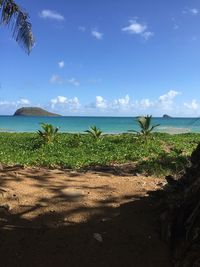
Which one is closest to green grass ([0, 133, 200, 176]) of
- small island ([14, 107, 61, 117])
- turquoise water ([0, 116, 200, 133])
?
turquoise water ([0, 116, 200, 133])

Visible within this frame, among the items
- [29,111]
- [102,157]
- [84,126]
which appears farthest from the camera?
[29,111]

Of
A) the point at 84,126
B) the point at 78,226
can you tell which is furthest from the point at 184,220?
the point at 84,126

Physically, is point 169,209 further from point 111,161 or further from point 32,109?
point 32,109

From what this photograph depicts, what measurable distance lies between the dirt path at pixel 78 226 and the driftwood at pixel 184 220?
0.55ft

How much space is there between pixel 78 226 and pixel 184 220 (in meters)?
1.31

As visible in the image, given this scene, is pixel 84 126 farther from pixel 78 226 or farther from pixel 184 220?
pixel 184 220

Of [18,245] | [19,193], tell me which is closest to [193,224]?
[18,245]

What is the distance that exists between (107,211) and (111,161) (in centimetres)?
644

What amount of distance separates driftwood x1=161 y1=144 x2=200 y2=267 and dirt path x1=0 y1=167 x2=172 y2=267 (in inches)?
6.6

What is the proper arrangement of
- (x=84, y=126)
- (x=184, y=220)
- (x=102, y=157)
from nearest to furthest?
(x=184, y=220), (x=102, y=157), (x=84, y=126)

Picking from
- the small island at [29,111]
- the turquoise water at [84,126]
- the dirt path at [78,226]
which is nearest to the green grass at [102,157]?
the turquoise water at [84,126]

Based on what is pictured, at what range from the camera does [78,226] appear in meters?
5.13

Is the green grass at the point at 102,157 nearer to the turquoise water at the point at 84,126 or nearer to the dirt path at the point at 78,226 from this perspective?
the turquoise water at the point at 84,126

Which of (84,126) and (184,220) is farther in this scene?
(84,126)
